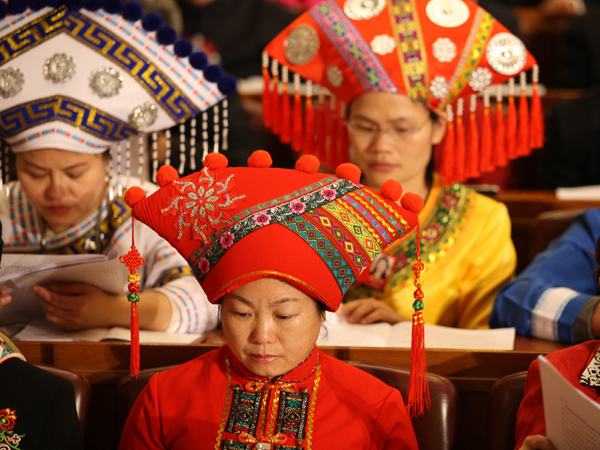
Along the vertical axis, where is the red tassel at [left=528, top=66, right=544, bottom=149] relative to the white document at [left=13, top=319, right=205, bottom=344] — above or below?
above

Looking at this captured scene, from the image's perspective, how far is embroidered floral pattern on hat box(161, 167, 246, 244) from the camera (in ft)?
4.01

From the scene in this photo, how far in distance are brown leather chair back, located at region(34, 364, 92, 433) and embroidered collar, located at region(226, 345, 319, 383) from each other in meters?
0.30

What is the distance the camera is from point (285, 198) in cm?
122

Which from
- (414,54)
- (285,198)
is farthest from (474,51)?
(285,198)

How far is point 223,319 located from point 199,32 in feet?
9.28

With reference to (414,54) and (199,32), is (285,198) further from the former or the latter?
(199,32)

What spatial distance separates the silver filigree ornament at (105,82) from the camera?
1.72m

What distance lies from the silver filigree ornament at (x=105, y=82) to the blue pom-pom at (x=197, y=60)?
0.17 m

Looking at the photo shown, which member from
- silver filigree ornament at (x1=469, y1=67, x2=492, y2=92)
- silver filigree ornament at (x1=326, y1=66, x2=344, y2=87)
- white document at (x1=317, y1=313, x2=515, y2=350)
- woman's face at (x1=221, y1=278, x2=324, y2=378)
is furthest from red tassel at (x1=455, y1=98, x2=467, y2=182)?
woman's face at (x1=221, y1=278, x2=324, y2=378)

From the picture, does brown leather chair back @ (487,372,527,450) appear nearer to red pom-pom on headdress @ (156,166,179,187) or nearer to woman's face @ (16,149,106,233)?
red pom-pom on headdress @ (156,166,179,187)

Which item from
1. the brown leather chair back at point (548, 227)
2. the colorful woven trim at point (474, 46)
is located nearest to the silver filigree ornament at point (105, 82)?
the colorful woven trim at point (474, 46)

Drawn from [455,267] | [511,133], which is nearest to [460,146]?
[511,133]

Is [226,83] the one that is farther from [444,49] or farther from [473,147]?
[473,147]

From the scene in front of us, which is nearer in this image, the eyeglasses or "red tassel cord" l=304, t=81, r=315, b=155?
the eyeglasses
